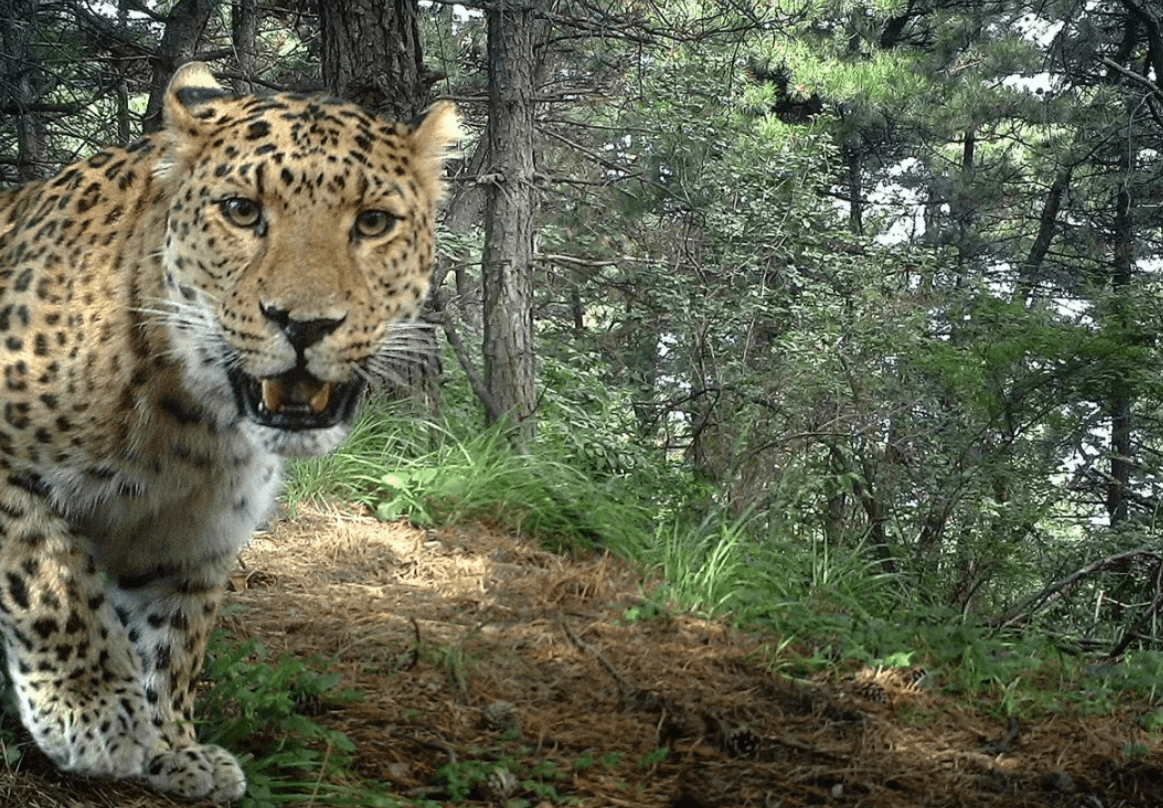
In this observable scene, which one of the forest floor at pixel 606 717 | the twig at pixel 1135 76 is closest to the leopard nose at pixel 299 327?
the forest floor at pixel 606 717

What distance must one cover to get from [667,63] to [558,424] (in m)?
5.90

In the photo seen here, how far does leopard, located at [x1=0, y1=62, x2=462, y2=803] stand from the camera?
3246mm

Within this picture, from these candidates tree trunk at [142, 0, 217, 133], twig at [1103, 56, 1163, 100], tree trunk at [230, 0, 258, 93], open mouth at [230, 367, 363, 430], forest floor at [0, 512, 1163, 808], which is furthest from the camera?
tree trunk at [142, 0, 217, 133]

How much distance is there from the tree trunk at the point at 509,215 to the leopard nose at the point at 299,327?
551 cm

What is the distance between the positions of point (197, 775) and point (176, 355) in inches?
44.9

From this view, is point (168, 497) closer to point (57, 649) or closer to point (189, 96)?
point (57, 649)

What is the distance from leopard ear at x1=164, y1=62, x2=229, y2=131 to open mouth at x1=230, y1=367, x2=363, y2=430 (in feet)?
2.34

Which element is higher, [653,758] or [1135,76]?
[1135,76]

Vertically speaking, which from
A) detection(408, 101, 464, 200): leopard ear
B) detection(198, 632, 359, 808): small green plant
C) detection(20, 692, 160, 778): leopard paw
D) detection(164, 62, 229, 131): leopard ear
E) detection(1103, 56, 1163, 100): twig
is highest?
detection(1103, 56, 1163, 100): twig

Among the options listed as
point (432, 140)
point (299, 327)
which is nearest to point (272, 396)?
point (299, 327)

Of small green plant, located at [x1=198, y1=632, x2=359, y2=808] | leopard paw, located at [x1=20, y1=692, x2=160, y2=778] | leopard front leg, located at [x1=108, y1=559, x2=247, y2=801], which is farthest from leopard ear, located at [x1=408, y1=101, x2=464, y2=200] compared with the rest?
leopard paw, located at [x1=20, y1=692, x2=160, y2=778]

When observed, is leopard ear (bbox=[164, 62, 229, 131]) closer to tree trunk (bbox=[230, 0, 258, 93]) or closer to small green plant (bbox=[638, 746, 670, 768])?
small green plant (bbox=[638, 746, 670, 768])

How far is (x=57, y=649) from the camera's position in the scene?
11.3ft

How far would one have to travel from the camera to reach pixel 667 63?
13672 mm
